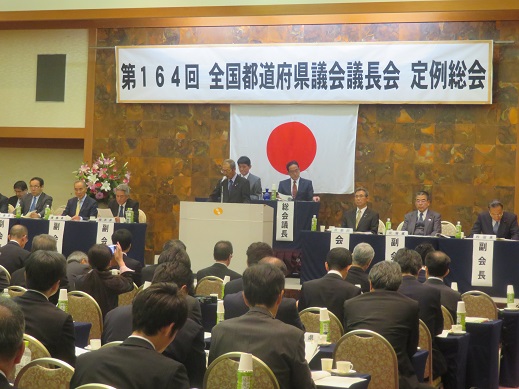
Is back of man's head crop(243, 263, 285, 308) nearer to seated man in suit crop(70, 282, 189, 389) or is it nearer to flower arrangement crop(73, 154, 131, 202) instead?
seated man in suit crop(70, 282, 189, 389)

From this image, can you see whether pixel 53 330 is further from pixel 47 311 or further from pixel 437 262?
pixel 437 262

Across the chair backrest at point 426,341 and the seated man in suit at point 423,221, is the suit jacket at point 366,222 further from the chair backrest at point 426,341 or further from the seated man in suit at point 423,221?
the chair backrest at point 426,341

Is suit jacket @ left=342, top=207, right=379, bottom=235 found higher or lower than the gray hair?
higher

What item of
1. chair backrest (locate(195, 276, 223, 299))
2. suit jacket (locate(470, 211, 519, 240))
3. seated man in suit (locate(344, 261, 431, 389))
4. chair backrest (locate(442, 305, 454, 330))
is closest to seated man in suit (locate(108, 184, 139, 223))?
chair backrest (locate(195, 276, 223, 299))

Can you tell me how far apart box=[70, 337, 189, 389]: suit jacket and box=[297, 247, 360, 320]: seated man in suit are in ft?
10.2

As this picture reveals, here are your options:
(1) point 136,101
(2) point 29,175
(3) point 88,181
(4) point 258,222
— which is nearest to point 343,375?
(4) point 258,222

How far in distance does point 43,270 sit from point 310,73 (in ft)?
29.0

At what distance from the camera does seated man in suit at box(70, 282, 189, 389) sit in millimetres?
2807

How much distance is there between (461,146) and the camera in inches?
483

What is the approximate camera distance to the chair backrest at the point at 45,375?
3271mm

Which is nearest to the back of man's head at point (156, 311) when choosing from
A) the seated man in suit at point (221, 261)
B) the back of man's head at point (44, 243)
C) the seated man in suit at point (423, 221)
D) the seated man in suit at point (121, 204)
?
the back of man's head at point (44, 243)

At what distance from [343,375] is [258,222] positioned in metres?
5.91

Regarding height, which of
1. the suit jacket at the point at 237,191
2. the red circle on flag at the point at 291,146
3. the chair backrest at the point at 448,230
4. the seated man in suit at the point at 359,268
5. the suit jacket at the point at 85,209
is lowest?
the seated man in suit at the point at 359,268

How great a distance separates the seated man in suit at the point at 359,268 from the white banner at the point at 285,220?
4437 mm
